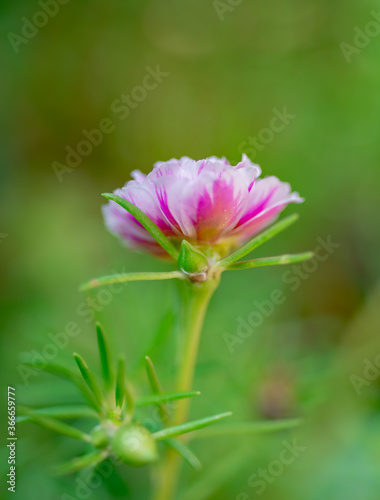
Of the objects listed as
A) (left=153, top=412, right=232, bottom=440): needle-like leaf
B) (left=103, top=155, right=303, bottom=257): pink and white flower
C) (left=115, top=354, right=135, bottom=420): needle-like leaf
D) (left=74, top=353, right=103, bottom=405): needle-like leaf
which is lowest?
(left=153, top=412, right=232, bottom=440): needle-like leaf

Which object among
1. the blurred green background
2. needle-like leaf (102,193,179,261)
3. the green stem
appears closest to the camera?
needle-like leaf (102,193,179,261)

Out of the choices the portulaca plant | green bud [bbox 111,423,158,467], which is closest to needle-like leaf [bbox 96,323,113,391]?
the portulaca plant

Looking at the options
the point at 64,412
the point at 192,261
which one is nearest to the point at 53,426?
the point at 64,412

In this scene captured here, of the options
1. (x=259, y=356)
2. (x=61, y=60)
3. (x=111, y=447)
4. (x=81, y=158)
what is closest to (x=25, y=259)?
(x=81, y=158)

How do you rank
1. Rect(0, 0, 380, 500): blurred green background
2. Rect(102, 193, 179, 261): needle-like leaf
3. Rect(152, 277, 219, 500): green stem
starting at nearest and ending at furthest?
Rect(102, 193, 179, 261): needle-like leaf
Rect(152, 277, 219, 500): green stem
Rect(0, 0, 380, 500): blurred green background

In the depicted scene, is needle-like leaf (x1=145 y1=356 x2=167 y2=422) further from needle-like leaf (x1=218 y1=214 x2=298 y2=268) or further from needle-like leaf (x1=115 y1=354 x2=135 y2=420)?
needle-like leaf (x1=218 y1=214 x2=298 y2=268)

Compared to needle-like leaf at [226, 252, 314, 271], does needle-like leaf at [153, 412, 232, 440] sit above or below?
below

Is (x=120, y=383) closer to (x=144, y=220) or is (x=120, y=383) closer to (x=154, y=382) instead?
(x=154, y=382)
